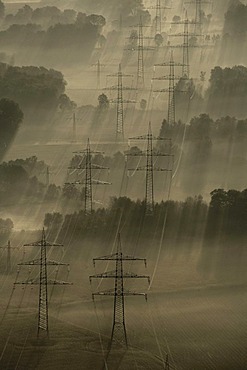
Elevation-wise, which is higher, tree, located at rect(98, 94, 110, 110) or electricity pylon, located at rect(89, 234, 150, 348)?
tree, located at rect(98, 94, 110, 110)

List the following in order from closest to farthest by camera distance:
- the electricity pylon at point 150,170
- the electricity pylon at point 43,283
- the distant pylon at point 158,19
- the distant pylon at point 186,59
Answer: the electricity pylon at point 43,283, the electricity pylon at point 150,170, the distant pylon at point 186,59, the distant pylon at point 158,19

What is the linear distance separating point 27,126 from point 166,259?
20462mm

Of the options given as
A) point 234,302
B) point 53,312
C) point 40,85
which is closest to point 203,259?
point 234,302

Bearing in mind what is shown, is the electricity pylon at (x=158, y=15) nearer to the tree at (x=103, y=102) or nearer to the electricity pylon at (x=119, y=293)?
the tree at (x=103, y=102)

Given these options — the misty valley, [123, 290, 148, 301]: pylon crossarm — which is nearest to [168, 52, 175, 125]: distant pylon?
the misty valley

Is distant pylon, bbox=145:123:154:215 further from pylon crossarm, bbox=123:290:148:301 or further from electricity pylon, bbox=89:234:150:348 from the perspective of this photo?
pylon crossarm, bbox=123:290:148:301

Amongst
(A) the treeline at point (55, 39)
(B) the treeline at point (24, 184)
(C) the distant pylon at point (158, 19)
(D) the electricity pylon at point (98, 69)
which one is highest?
(C) the distant pylon at point (158, 19)

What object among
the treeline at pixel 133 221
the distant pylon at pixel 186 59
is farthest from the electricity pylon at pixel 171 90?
the treeline at pixel 133 221

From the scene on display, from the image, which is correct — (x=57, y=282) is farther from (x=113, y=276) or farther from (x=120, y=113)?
(x=120, y=113)

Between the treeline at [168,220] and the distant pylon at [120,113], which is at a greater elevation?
the distant pylon at [120,113]

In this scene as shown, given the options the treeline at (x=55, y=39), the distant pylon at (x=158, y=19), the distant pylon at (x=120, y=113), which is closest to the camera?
the distant pylon at (x=120, y=113)

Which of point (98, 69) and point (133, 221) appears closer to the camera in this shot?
point (133, 221)

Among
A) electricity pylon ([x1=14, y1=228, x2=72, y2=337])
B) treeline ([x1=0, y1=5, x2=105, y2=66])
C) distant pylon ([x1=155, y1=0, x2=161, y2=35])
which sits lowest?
electricity pylon ([x1=14, y1=228, x2=72, y2=337])

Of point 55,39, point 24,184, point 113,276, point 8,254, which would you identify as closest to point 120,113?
point 24,184
